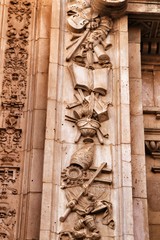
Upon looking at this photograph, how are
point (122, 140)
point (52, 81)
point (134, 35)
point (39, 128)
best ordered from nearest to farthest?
point (122, 140) < point (39, 128) < point (52, 81) < point (134, 35)

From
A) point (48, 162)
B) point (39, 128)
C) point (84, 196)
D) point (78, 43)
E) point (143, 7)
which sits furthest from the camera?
point (143, 7)

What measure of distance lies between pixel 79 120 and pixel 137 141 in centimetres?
123

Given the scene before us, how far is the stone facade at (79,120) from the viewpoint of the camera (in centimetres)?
942

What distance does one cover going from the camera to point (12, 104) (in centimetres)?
1067

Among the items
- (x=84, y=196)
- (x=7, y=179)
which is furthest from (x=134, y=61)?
(x=7, y=179)

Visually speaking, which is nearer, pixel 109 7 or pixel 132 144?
pixel 132 144

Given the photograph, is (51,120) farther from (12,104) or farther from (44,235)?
(44,235)

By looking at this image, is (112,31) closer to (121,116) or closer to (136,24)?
(136,24)

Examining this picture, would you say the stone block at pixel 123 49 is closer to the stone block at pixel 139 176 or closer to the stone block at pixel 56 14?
the stone block at pixel 56 14

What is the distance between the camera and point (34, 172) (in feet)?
32.5

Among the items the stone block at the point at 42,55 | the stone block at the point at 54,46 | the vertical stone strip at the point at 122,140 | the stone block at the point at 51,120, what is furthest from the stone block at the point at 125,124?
the stone block at the point at 42,55

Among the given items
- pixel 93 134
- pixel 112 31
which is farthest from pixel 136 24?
pixel 93 134

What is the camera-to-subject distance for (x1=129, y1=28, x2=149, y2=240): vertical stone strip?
385 inches

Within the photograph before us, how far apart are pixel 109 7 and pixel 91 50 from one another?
1028 mm
